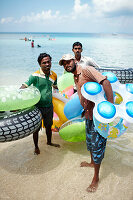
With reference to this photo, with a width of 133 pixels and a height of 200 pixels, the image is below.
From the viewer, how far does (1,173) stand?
8.64 feet

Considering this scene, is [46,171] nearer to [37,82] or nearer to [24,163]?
[24,163]

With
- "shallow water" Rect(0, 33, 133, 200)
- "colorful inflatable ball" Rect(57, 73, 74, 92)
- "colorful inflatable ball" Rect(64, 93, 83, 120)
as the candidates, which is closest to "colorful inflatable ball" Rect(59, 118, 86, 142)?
"colorful inflatable ball" Rect(64, 93, 83, 120)

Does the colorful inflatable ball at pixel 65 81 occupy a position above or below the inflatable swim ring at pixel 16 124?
above

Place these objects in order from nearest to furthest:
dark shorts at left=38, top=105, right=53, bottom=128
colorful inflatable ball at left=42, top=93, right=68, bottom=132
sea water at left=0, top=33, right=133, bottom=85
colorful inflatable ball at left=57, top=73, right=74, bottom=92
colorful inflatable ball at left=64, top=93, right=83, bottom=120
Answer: colorful inflatable ball at left=64, top=93, right=83, bottom=120
dark shorts at left=38, top=105, right=53, bottom=128
colorful inflatable ball at left=42, top=93, right=68, bottom=132
colorful inflatable ball at left=57, top=73, right=74, bottom=92
sea water at left=0, top=33, right=133, bottom=85

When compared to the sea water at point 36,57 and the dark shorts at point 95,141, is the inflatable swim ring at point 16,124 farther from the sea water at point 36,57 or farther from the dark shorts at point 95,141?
the sea water at point 36,57

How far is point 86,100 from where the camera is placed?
2.10m

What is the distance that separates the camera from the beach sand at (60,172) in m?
2.28

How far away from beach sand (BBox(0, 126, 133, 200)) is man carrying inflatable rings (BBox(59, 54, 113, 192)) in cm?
22

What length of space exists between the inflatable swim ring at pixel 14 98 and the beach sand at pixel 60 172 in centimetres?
106

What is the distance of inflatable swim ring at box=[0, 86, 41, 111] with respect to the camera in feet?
6.92

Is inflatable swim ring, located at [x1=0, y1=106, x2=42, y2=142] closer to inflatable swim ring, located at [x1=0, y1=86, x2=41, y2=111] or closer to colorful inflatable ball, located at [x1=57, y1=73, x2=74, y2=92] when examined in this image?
inflatable swim ring, located at [x1=0, y1=86, x2=41, y2=111]

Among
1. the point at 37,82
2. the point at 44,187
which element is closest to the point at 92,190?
the point at 44,187

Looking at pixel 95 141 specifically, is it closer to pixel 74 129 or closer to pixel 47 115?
pixel 74 129

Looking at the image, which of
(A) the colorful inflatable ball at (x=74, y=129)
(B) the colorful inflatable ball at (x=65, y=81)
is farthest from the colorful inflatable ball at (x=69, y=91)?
(A) the colorful inflatable ball at (x=74, y=129)
